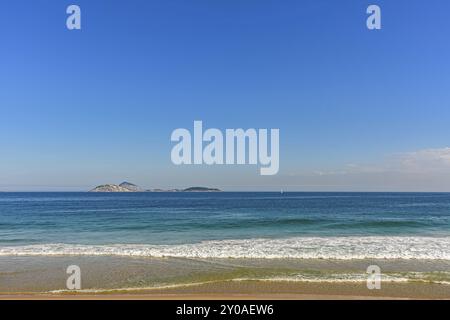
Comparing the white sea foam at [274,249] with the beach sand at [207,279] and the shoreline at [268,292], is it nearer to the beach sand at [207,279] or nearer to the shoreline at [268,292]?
the beach sand at [207,279]

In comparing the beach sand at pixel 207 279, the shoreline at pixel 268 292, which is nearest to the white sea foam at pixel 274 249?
the beach sand at pixel 207 279

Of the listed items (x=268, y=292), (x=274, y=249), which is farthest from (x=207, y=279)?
(x=274, y=249)

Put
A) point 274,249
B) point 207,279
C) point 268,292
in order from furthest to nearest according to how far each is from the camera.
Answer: point 274,249, point 207,279, point 268,292

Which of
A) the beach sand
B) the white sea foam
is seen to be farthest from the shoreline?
the white sea foam

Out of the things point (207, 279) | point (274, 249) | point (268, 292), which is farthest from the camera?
point (274, 249)

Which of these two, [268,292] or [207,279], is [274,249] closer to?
[207,279]

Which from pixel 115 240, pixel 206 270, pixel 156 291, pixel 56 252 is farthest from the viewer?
pixel 115 240

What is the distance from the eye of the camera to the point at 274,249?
16172 mm
